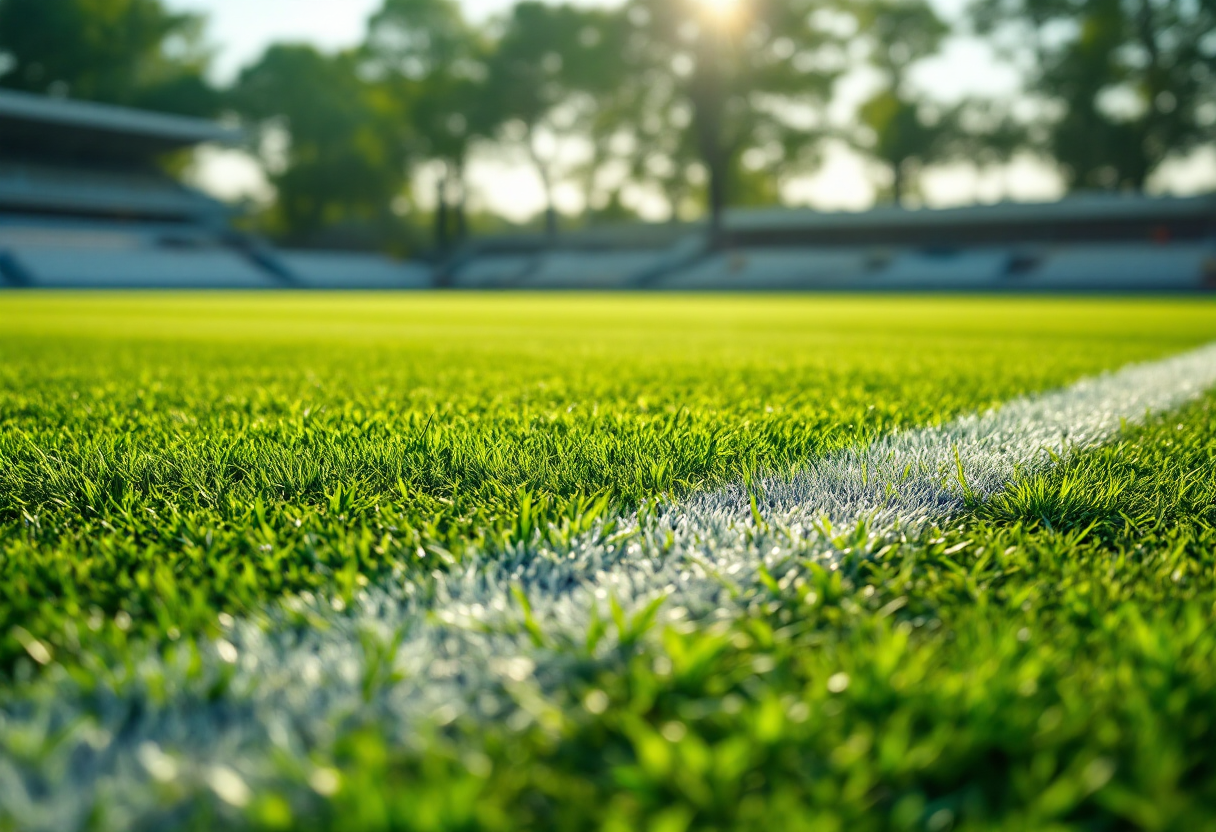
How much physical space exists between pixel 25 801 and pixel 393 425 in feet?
6.03

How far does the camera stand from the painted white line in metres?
0.72

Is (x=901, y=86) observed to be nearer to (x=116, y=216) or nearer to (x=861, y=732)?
(x=116, y=216)

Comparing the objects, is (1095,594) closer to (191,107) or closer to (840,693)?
(840,693)

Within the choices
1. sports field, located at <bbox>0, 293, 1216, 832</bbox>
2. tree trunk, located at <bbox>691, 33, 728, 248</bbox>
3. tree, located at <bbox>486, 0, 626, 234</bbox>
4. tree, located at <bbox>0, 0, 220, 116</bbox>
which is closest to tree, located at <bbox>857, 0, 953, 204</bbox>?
tree trunk, located at <bbox>691, 33, 728, 248</bbox>

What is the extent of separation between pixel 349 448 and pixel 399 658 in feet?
3.92

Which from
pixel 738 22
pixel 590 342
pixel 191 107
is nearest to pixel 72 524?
pixel 590 342

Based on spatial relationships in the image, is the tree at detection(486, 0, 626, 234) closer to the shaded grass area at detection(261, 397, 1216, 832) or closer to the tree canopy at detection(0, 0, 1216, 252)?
the tree canopy at detection(0, 0, 1216, 252)

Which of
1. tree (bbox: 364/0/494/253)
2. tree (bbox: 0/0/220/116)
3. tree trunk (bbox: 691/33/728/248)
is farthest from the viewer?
tree (bbox: 364/0/494/253)

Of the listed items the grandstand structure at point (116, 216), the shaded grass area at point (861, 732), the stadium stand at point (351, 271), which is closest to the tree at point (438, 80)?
the stadium stand at point (351, 271)

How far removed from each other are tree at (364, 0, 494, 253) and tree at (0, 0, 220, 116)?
9.55 m

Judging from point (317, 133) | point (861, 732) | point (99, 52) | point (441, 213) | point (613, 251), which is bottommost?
point (861, 732)

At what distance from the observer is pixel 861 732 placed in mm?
742

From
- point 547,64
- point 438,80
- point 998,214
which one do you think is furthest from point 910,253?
point 438,80

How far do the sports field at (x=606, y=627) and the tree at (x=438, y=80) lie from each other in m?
46.9
